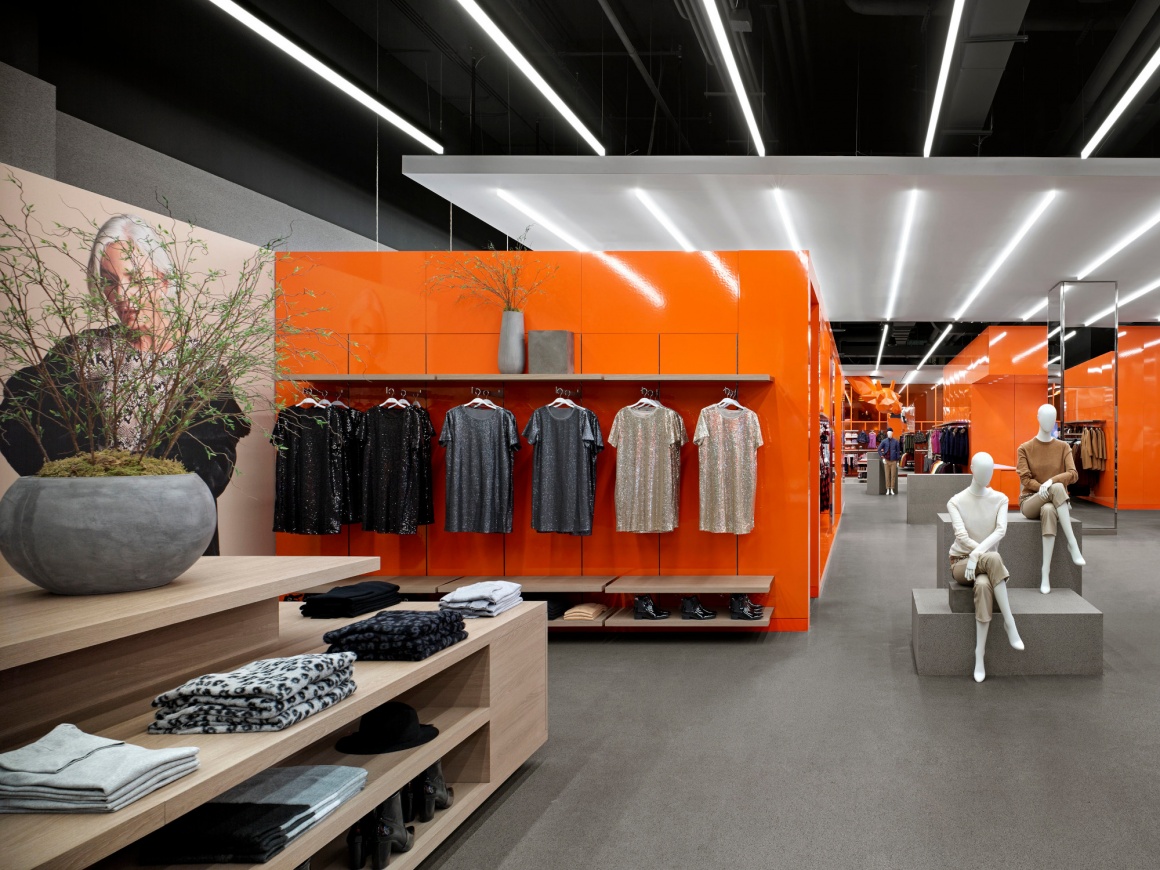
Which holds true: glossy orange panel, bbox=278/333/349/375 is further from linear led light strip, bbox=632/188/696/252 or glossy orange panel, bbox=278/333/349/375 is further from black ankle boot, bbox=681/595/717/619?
linear led light strip, bbox=632/188/696/252

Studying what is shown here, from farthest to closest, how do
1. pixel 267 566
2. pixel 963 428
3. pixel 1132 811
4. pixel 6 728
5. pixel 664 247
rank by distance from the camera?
pixel 963 428
pixel 664 247
pixel 1132 811
pixel 267 566
pixel 6 728

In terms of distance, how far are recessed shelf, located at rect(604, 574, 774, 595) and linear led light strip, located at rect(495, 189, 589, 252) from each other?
4181mm

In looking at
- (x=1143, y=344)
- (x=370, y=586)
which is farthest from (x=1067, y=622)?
(x=1143, y=344)

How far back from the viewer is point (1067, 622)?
192 inches

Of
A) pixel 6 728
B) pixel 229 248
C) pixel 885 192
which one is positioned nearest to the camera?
pixel 6 728

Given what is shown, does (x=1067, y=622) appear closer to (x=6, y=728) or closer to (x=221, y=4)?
(x=6, y=728)

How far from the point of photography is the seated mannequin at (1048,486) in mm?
5574

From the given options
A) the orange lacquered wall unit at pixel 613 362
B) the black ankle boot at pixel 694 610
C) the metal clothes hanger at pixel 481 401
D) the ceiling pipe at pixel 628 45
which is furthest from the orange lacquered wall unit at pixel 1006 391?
the metal clothes hanger at pixel 481 401

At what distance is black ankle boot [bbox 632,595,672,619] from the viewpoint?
5.76m

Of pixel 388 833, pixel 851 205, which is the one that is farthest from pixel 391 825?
pixel 851 205

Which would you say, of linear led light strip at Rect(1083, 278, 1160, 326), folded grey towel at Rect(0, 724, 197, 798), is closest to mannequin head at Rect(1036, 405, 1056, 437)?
folded grey towel at Rect(0, 724, 197, 798)

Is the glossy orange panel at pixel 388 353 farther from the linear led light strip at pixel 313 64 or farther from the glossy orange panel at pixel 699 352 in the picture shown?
the glossy orange panel at pixel 699 352

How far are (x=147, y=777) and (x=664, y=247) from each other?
9033 millimetres

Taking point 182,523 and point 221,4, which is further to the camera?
point 221,4
